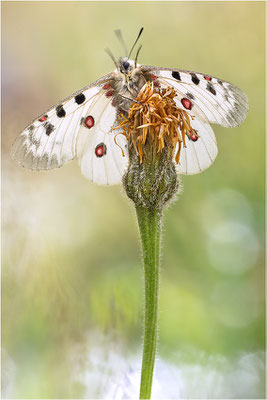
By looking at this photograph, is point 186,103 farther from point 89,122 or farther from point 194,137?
point 89,122

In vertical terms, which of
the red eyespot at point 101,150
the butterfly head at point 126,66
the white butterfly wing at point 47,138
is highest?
the butterfly head at point 126,66

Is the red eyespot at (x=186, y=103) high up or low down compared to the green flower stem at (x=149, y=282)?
up

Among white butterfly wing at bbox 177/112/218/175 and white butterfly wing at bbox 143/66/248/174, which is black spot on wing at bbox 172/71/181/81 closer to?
white butterfly wing at bbox 143/66/248/174

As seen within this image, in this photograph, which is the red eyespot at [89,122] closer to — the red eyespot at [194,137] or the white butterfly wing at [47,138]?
the white butterfly wing at [47,138]

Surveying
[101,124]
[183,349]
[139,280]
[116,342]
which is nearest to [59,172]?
[139,280]

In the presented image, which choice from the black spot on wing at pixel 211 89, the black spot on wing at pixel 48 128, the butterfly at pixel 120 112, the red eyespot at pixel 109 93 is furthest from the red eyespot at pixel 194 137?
the black spot on wing at pixel 48 128

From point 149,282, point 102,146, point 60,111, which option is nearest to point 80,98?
point 60,111

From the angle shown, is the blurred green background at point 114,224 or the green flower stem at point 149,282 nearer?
the green flower stem at point 149,282

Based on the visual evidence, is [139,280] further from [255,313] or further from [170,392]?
[170,392]
